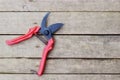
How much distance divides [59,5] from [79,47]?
204mm

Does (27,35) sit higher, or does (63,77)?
(27,35)

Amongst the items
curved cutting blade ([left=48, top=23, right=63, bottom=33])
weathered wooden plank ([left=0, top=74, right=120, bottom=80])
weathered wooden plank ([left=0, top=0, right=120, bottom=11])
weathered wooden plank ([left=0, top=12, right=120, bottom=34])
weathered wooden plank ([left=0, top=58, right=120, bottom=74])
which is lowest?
weathered wooden plank ([left=0, top=74, right=120, bottom=80])

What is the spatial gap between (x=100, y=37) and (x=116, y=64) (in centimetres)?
14

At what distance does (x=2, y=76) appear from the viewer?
140cm

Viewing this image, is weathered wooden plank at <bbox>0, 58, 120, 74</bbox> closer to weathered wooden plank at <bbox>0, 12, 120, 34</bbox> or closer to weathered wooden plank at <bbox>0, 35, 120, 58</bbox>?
weathered wooden plank at <bbox>0, 35, 120, 58</bbox>

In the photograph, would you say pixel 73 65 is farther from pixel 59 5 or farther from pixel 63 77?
pixel 59 5

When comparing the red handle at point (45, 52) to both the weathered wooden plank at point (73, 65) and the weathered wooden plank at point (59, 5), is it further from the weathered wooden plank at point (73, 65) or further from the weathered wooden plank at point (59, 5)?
the weathered wooden plank at point (59, 5)

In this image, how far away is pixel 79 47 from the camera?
1.37 metres

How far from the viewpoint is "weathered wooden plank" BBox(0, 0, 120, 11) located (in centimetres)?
135

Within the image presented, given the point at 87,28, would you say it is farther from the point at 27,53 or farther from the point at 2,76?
the point at 2,76

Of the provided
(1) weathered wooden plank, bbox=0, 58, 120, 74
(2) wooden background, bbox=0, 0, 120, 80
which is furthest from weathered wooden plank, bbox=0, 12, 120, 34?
(1) weathered wooden plank, bbox=0, 58, 120, 74

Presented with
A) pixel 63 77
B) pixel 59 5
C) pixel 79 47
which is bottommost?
pixel 63 77

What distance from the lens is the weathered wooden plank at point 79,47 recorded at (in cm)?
137

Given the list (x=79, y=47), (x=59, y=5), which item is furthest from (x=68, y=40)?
(x=59, y=5)
